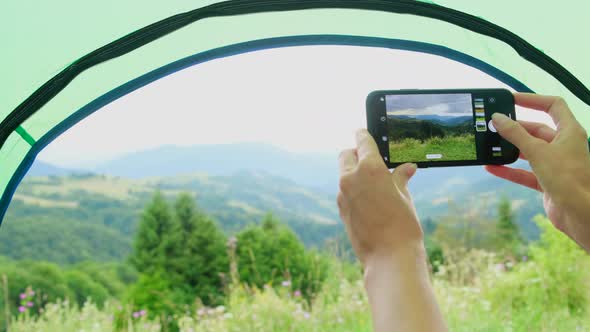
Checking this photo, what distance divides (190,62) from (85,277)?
309 inches

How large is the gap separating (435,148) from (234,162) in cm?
1957

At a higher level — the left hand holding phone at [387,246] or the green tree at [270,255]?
the green tree at [270,255]

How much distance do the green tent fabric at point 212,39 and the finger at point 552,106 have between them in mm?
281

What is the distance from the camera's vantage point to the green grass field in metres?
1.03

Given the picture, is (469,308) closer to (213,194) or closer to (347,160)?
(347,160)

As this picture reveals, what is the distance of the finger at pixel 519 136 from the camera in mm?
797

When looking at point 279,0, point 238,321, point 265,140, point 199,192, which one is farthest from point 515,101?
point 265,140

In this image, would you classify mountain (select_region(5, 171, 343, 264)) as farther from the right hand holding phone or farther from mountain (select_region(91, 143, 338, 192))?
the right hand holding phone

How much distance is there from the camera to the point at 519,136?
2.72 ft

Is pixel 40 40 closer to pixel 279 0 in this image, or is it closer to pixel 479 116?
pixel 279 0

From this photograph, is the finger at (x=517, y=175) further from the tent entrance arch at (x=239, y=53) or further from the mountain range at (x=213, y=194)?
the mountain range at (x=213, y=194)

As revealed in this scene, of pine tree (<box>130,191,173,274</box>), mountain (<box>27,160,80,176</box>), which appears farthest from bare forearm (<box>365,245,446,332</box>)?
mountain (<box>27,160,80,176</box>)

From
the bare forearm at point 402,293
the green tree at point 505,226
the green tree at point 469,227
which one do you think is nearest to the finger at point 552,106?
the bare forearm at point 402,293

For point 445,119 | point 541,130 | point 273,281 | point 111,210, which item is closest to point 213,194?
point 111,210
